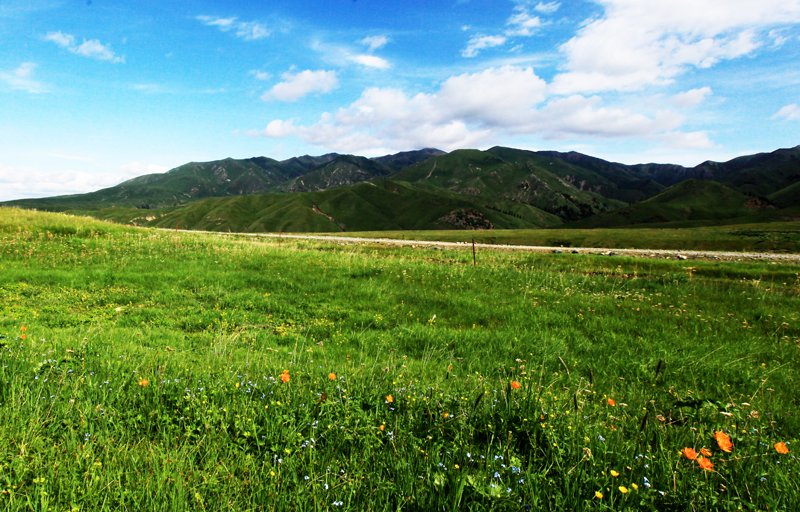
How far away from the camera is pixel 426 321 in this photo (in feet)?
37.0

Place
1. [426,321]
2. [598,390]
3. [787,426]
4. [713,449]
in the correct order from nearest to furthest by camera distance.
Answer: [713,449] < [787,426] < [598,390] < [426,321]

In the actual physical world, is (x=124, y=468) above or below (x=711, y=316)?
above

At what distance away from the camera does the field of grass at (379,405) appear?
2.88 metres

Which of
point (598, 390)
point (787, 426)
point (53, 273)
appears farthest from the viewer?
point (53, 273)

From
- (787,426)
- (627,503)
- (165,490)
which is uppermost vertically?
(165,490)

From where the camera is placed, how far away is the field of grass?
9.43 feet

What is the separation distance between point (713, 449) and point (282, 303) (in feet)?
35.9

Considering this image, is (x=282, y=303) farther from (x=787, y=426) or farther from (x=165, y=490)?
(x=787, y=426)

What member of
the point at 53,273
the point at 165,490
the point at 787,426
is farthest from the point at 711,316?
the point at 53,273

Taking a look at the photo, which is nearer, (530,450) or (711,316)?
(530,450)

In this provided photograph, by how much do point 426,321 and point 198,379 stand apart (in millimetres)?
7353

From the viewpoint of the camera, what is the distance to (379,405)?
4.40 m

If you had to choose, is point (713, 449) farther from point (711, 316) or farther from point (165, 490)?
point (711, 316)

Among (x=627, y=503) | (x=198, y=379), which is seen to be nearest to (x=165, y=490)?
(x=198, y=379)
